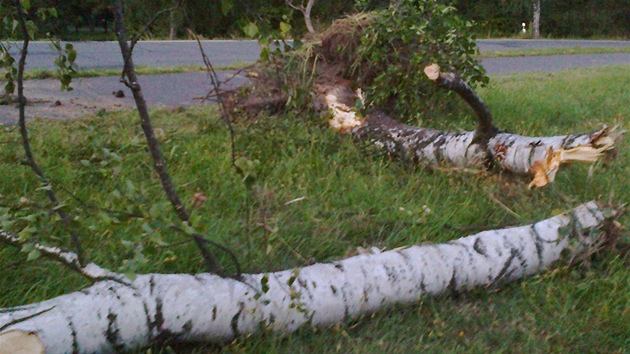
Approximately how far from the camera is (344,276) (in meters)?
2.90

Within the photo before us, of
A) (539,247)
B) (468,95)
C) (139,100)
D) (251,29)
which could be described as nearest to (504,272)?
(539,247)

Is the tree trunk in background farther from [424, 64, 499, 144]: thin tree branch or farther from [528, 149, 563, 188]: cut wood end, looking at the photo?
[528, 149, 563, 188]: cut wood end

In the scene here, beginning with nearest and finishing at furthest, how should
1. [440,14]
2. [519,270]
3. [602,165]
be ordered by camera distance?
1. [519,270]
2. [602,165]
3. [440,14]

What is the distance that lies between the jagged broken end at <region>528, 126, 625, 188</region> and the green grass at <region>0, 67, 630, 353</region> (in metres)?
0.18

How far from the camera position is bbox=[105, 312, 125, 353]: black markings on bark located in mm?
2365

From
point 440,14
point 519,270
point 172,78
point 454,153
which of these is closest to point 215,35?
point 172,78

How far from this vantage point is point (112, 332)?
2.37 metres

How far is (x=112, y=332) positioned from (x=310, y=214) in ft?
5.23

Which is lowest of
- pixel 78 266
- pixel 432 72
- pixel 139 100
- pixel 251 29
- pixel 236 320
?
pixel 236 320

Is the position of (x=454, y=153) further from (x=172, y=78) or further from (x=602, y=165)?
(x=172, y=78)

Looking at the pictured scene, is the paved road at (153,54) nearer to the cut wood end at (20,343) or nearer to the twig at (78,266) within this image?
the twig at (78,266)

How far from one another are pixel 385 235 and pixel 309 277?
0.94 m

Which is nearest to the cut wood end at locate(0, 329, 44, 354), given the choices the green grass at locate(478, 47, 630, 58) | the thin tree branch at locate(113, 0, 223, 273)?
the thin tree branch at locate(113, 0, 223, 273)

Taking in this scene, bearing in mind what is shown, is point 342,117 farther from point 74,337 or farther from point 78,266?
point 74,337
